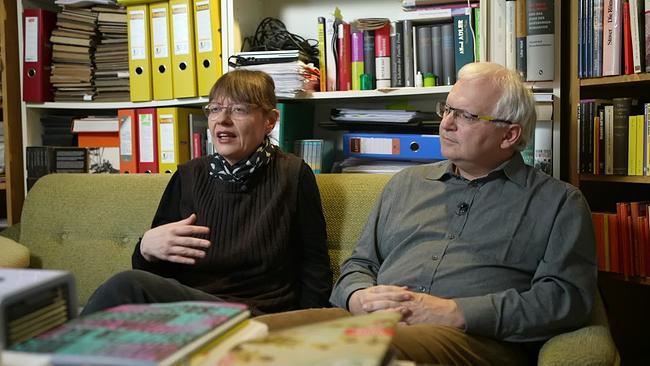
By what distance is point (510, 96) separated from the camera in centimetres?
163

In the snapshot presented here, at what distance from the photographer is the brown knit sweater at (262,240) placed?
5.68 feet

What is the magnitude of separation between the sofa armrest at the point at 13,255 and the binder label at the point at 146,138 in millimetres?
623

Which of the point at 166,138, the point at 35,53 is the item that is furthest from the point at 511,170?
the point at 35,53

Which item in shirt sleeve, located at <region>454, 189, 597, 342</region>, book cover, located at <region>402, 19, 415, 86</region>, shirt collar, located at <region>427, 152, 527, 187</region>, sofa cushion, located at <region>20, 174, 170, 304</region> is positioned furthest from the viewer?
book cover, located at <region>402, 19, 415, 86</region>

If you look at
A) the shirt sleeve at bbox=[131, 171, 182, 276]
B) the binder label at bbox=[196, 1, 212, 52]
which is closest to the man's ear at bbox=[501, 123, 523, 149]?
the shirt sleeve at bbox=[131, 171, 182, 276]

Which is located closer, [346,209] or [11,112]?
[346,209]

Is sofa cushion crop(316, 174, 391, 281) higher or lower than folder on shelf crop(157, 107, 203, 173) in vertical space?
lower

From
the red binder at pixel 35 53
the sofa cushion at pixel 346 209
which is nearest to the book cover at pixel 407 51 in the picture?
the sofa cushion at pixel 346 209

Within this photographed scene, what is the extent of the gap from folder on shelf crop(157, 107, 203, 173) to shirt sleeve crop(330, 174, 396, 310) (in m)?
1.02

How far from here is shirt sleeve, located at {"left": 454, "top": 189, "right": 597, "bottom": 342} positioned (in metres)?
1.39

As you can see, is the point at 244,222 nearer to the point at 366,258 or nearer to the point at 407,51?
the point at 366,258

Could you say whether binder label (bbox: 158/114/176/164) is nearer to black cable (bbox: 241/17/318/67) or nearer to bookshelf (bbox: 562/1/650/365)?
black cable (bbox: 241/17/318/67)

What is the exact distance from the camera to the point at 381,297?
4.75 feet

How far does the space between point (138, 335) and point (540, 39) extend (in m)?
1.67
